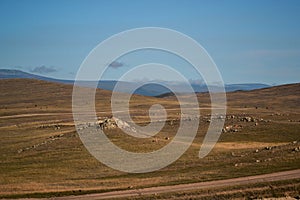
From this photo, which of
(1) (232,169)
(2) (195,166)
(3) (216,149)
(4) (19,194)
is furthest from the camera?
(3) (216,149)

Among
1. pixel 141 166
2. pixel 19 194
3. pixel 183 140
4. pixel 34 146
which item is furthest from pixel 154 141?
pixel 19 194

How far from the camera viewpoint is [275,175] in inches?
1601

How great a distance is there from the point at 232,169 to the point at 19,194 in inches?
835

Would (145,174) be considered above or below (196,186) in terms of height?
above

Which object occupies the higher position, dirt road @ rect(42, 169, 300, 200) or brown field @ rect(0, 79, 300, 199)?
brown field @ rect(0, 79, 300, 199)

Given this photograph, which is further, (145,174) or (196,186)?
(145,174)

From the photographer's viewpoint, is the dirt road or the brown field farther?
the brown field

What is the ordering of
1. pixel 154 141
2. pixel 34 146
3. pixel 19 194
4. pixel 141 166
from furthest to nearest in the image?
pixel 34 146, pixel 154 141, pixel 141 166, pixel 19 194

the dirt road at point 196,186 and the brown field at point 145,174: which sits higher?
the brown field at point 145,174

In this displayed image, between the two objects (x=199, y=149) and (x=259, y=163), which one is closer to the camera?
(x=259, y=163)

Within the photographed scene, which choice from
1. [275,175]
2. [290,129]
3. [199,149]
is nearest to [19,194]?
[275,175]

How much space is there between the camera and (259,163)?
48.7 metres

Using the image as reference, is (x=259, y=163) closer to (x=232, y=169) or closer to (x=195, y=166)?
(x=232, y=169)

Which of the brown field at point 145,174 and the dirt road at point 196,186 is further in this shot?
the brown field at point 145,174
